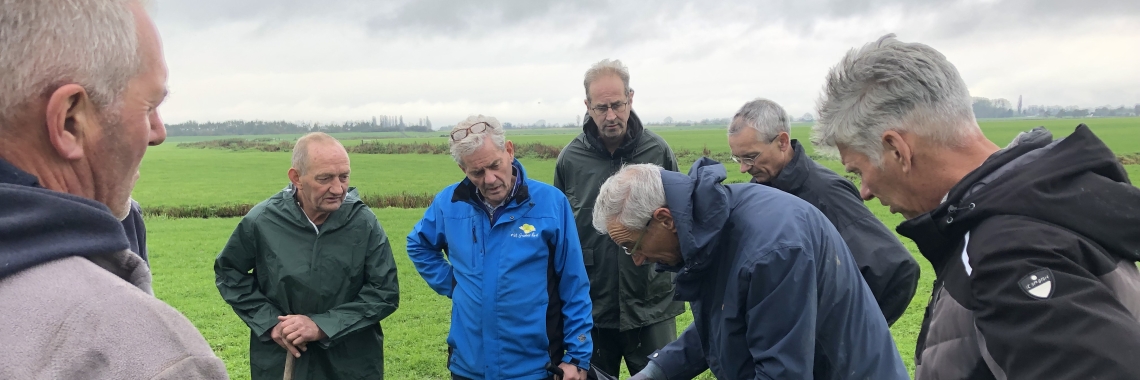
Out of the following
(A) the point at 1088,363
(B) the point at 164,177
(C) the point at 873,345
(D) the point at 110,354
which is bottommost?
(B) the point at 164,177

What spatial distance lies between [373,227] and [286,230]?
51 centimetres

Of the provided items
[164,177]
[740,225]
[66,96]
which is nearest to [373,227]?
[740,225]

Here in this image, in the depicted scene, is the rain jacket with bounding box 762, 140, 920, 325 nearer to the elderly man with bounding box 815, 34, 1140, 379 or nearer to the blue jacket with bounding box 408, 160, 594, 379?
the blue jacket with bounding box 408, 160, 594, 379

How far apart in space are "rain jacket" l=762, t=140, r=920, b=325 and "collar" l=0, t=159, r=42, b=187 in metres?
3.10

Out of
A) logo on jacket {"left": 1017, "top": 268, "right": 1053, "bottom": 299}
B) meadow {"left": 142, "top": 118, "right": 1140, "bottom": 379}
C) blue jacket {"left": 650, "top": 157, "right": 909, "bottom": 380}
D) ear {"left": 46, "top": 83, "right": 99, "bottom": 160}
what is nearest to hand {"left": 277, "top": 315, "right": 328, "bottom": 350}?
blue jacket {"left": 650, "top": 157, "right": 909, "bottom": 380}

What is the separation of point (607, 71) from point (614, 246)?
129 cm

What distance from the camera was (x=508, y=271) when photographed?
3482 millimetres

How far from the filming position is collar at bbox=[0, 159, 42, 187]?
935mm

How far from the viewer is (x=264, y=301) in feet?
12.5

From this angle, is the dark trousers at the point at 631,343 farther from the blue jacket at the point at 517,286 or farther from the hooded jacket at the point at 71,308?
the hooded jacket at the point at 71,308

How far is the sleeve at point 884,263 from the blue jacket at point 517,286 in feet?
4.94

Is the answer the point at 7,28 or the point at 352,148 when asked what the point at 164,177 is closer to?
the point at 352,148

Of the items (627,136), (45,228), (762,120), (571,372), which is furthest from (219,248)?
(45,228)

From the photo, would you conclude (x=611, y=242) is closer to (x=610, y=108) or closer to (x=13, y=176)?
(x=610, y=108)
